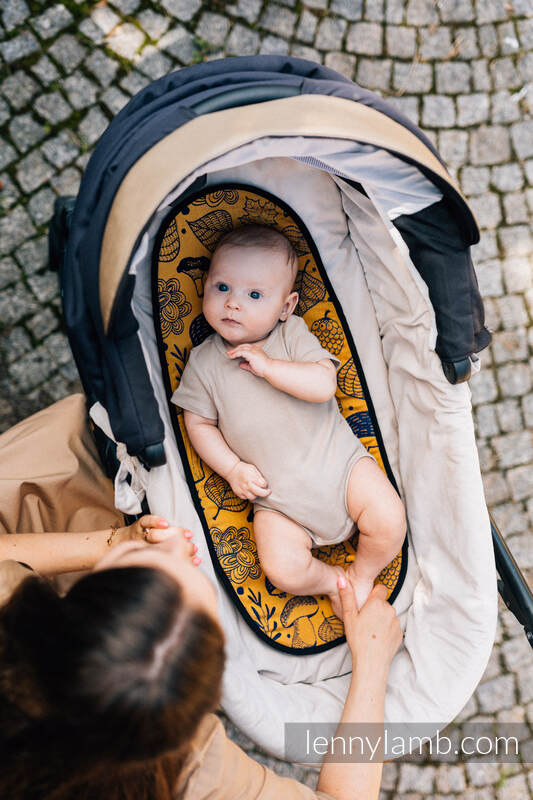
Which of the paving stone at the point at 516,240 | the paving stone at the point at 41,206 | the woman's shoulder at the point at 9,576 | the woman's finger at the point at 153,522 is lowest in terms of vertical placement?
the woman's finger at the point at 153,522

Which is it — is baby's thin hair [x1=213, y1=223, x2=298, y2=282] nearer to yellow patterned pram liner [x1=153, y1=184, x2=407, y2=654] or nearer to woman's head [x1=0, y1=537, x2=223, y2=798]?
yellow patterned pram liner [x1=153, y1=184, x2=407, y2=654]

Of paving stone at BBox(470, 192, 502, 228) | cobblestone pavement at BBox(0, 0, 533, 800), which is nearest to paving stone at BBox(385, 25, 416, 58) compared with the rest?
cobblestone pavement at BBox(0, 0, 533, 800)

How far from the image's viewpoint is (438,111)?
2.51 meters

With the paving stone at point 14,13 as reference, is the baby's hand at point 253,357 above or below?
below

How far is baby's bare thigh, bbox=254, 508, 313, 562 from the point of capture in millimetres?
1739

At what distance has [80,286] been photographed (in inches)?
55.0

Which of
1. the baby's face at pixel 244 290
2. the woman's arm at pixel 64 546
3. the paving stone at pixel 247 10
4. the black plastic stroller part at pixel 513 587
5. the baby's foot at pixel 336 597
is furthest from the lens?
the paving stone at pixel 247 10

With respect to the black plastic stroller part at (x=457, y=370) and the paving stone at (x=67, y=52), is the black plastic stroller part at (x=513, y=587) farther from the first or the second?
the paving stone at (x=67, y=52)

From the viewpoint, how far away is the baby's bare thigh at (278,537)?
1739 millimetres

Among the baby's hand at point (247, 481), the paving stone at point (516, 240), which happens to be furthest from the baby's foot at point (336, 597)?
the paving stone at point (516, 240)

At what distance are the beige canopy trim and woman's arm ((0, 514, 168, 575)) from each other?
1.89 ft

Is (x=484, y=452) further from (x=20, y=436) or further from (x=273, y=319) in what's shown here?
(x=20, y=436)

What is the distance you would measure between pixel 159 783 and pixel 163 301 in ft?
4.16

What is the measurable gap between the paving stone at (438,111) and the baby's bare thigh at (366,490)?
5.19 feet
